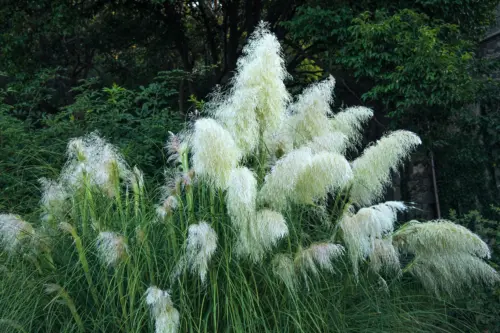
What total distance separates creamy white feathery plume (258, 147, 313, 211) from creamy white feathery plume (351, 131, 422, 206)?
0.52 meters

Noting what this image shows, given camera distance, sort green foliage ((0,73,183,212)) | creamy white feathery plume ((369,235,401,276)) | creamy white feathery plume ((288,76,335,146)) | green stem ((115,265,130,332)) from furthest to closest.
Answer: green foliage ((0,73,183,212))
creamy white feathery plume ((288,76,335,146))
creamy white feathery plume ((369,235,401,276))
green stem ((115,265,130,332))

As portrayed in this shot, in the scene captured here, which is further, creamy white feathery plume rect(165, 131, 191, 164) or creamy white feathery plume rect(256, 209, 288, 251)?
creamy white feathery plume rect(165, 131, 191, 164)

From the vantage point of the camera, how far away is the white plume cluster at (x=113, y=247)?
3180 millimetres

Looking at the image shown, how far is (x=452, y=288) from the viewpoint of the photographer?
3.97 meters

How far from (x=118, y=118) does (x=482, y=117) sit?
530 cm

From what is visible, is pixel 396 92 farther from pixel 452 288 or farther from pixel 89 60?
pixel 89 60

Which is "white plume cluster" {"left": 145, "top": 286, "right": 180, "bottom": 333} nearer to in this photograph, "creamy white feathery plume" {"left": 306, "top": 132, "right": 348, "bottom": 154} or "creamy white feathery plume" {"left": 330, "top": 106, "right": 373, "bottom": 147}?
"creamy white feathery plume" {"left": 306, "top": 132, "right": 348, "bottom": 154}

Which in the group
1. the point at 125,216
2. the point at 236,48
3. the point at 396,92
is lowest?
the point at 125,216

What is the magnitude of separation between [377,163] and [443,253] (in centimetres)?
62

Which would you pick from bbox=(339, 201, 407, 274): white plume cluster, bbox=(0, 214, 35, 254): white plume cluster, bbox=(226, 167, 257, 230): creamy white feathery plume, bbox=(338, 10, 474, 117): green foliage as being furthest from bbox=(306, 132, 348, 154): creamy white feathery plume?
bbox=(338, 10, 474, 117): green foliage

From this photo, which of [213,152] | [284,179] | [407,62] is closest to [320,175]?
[284,179]

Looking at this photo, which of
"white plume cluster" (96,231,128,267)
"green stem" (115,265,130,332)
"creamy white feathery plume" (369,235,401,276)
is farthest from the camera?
"creamy white feathery plume" (369,235,401,276)

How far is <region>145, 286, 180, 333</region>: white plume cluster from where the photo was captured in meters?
2.92

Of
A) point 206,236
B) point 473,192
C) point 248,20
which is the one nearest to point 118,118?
point 206,236
